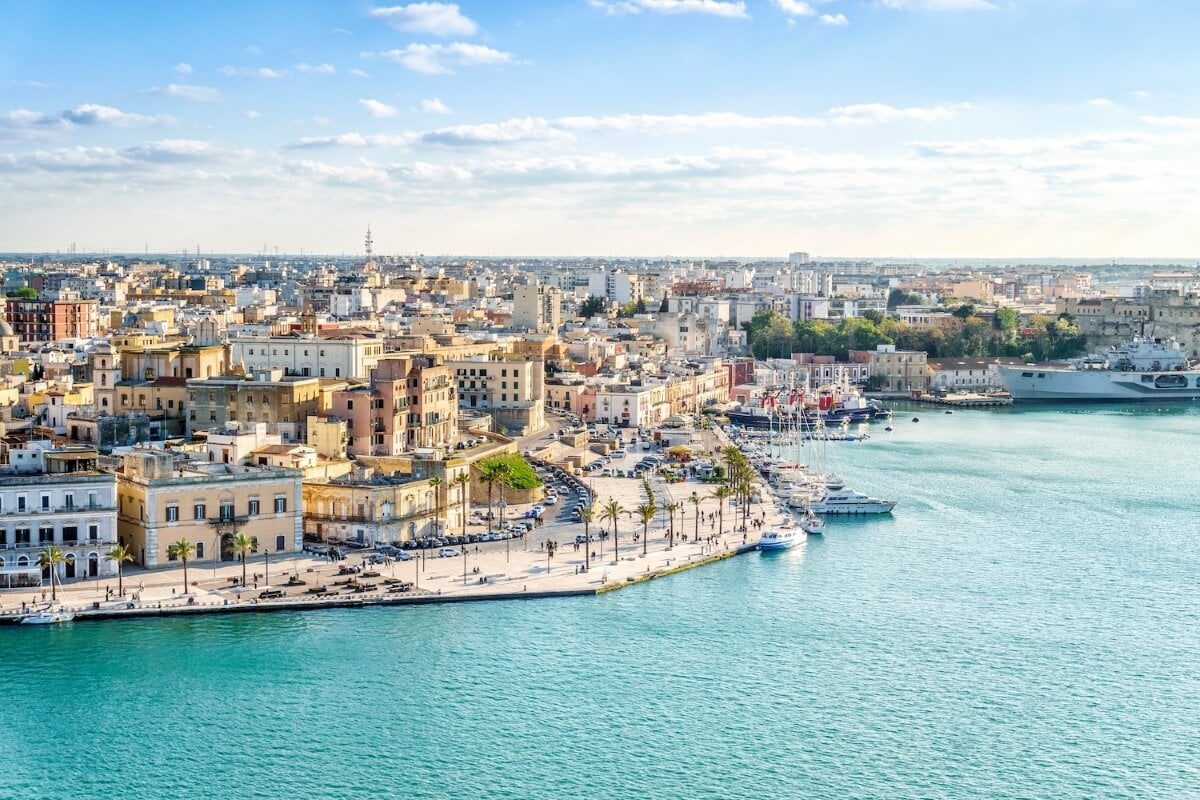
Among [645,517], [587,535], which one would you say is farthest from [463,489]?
[645,517]

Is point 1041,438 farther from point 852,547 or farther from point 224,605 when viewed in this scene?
point 224,605

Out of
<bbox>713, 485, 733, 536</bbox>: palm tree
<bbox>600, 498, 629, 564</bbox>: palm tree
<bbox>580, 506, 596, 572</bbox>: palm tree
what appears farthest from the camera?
<bbox>713, 485, 733, 536</bbox>: palm tree

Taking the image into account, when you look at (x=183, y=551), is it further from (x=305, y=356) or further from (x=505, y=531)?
(x=305, y=356)

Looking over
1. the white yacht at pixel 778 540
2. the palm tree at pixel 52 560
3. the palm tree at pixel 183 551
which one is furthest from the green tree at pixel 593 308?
the palm tree at pixel 52 560

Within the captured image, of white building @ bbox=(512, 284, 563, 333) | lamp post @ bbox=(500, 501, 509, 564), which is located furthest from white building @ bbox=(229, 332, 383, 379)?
white building @ bbox=(512, 284, 563, 333)

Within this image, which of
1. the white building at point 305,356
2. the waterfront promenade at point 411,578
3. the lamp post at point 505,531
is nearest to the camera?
the waterfront promenade at point 411,578

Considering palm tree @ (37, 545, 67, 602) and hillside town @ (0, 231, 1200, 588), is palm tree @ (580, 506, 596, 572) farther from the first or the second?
palm tree @ (37, 545, 67, 602)

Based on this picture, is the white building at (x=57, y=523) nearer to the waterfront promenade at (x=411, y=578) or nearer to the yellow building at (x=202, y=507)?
the waterfront promenade at (x=411, y=578)
